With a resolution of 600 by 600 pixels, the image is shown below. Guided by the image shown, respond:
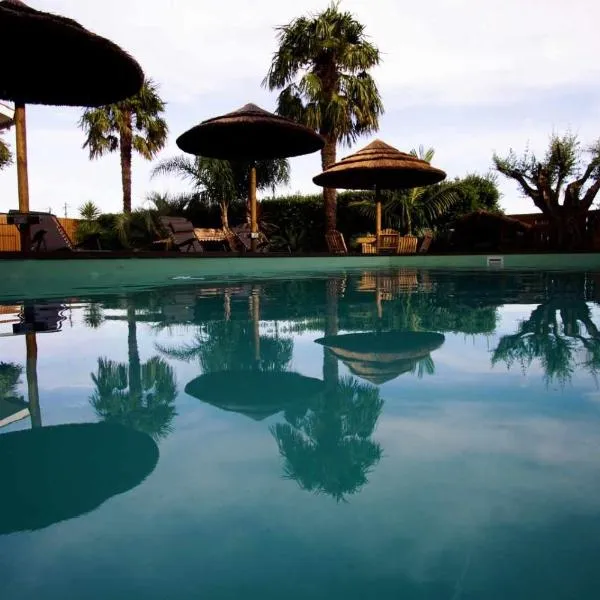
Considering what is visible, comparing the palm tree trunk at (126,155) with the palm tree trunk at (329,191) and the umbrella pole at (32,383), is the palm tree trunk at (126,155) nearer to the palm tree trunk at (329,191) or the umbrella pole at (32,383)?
the palm tree trunk at (329,191)

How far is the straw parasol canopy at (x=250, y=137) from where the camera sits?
8875 millimetres

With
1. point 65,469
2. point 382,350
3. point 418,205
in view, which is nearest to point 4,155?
point 418,205

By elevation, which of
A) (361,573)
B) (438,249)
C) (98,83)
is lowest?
(361,573)

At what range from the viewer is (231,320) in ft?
12.3

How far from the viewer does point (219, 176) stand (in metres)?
17.9

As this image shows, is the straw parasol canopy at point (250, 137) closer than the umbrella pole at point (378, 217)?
Yes

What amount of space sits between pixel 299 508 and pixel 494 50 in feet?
44.5

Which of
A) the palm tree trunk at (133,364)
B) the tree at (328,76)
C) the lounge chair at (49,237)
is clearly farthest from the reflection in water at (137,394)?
the tree at (328,76)

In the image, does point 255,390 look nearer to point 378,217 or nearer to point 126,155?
point 378,217

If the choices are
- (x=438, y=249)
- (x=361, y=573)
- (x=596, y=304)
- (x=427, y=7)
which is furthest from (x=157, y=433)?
(x=438, y=249)

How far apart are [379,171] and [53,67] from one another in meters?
7.39

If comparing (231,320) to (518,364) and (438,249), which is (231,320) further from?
(438,249)

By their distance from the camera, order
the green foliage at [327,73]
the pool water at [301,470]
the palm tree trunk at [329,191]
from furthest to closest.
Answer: the palm tree trunk at [329,191] → the green foliage at [327,73] → the pool water at [301,470]

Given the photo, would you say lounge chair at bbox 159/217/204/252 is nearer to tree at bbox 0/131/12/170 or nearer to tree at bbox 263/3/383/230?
tree at bbox 263/3/383/230
